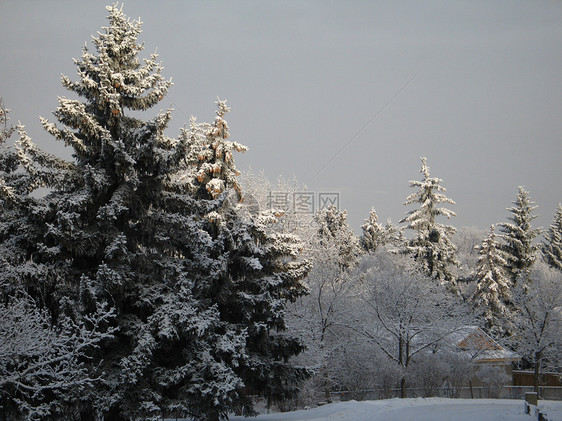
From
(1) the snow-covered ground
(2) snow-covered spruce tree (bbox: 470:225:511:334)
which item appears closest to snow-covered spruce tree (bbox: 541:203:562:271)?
(2) snow-covered spruce tree (bbox: 470:225:511:334)

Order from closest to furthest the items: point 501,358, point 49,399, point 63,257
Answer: point 49,399 → point 63,257 → point 501,358

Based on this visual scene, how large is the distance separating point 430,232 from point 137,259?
31.0 m

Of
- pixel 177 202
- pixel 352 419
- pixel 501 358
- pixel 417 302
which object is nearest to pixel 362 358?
pixel 417 302

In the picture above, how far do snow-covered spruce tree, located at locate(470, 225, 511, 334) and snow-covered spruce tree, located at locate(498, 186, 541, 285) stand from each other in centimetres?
128

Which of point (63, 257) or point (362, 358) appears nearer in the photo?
point (63, 257)

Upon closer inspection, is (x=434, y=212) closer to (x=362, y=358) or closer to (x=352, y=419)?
(x=362, y=358)

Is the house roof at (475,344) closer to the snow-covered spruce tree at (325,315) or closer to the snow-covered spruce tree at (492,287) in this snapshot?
the snow-covered spruce tree at (492,287)

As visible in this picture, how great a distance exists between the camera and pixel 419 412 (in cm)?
1823

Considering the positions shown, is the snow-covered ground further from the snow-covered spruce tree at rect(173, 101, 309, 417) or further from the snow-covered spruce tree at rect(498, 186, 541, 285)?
the snow-covered spruce tree at rect(498, 186, 541, 285)

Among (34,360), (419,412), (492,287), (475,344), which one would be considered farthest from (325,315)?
(34,360)

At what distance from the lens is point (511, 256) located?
154 feet

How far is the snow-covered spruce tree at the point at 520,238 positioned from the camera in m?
46.7

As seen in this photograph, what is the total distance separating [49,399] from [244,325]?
24.0ft

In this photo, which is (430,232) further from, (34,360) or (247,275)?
(34,360)
